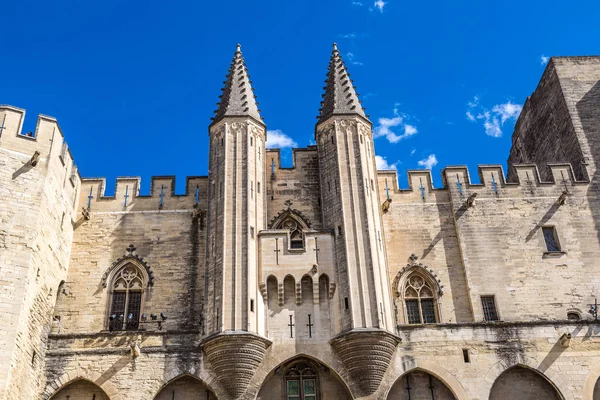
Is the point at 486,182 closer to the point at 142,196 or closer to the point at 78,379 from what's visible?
the point at 142,196

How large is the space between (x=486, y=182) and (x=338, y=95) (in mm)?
6118

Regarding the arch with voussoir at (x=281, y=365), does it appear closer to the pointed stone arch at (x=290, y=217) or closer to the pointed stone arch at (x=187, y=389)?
the pointed stone arch at (x=187, y=389)

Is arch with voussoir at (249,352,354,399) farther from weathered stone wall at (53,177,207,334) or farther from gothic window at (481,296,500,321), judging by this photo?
gothic window at (481,296,500,321)

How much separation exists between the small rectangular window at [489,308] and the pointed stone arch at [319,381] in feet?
17.6

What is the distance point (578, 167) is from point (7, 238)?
1960 centimetres

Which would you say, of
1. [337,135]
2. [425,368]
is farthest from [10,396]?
[337,135]

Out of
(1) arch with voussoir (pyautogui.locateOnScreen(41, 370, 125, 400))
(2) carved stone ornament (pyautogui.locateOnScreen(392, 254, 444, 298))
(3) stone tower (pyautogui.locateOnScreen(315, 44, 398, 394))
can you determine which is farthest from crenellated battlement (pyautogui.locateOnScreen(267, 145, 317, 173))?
(1) arch with voussoir (pyautogui.locateOnScreen(41, 370, 125, 400))

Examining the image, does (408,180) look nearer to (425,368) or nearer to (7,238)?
(425,368)

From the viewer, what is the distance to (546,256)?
22766 millimetres

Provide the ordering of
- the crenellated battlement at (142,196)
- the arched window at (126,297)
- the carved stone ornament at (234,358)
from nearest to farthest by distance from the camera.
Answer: the carved stone ornament at (234,358), the arched window at (126,297), the crenellated battlement at (142,196)

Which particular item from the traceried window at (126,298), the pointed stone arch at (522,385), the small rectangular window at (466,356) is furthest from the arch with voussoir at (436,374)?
the traceried window at (126,298)

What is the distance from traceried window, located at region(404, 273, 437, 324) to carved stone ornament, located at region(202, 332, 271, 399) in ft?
18.7

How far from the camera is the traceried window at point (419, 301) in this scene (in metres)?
22.1

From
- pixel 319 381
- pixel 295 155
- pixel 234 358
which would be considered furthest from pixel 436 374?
pixel 295 155
